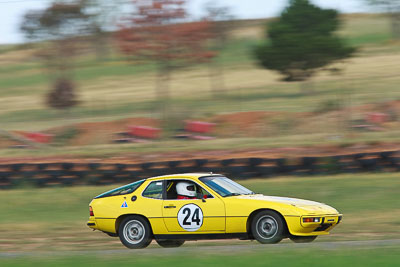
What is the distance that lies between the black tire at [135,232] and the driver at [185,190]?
0.68 meters

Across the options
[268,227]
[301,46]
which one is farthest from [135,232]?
[301,46]

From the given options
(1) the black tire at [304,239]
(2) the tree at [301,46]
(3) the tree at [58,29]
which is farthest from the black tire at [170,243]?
(3) the tree at [58,29]

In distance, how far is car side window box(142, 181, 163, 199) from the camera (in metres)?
10.3

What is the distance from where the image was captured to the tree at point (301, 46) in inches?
1403

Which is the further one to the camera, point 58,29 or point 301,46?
point 58,29

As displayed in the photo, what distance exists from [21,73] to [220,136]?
35707 mm

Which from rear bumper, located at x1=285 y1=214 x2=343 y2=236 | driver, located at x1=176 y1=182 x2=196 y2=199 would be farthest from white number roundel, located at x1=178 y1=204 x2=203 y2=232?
rear bumper, located at x1=285 y1=214 x2=343 y2=236

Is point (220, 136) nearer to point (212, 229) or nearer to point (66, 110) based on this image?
point (66, 110)

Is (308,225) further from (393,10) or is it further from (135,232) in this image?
(393,10)

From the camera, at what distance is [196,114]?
102 feet

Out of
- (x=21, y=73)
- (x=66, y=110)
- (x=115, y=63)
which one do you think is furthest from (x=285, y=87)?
(x=21, y=73)

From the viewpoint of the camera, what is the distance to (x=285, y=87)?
131ft

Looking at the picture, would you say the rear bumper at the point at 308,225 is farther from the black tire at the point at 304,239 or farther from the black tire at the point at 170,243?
the black tire at the point at 170,243

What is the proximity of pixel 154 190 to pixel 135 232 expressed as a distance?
0.70 metres
